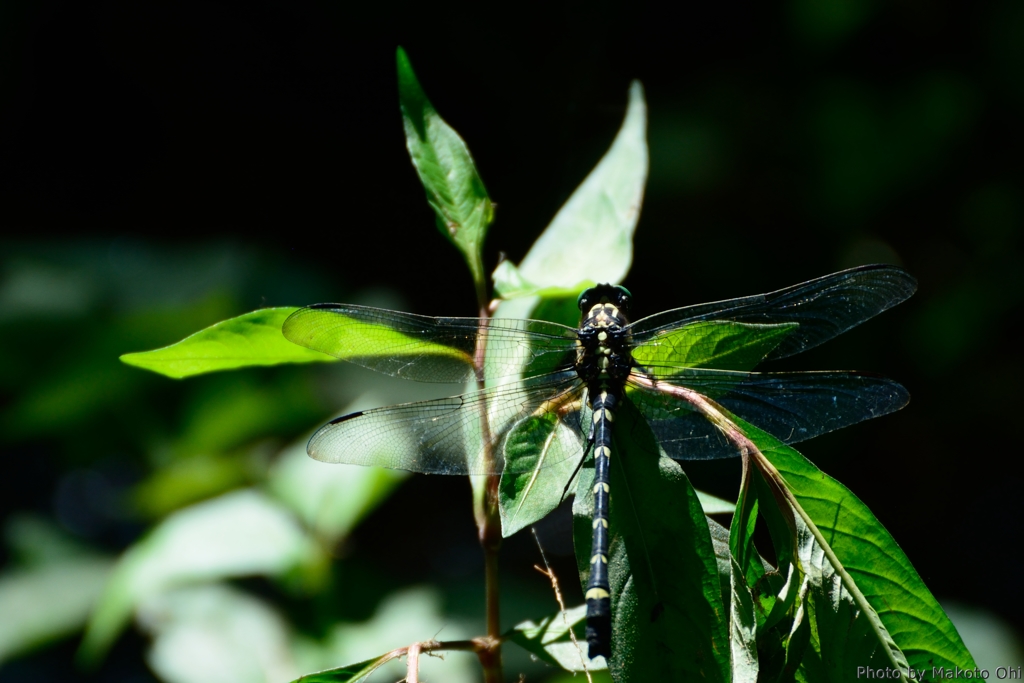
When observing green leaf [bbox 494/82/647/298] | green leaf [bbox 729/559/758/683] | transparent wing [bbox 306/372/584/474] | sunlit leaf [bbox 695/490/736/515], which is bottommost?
green leaf [bbox 729/559/758/683]

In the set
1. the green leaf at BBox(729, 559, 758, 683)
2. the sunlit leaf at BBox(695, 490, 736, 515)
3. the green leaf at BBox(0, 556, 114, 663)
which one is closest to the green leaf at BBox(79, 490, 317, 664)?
the green leaf at BBox(0, 556, 114, 663)

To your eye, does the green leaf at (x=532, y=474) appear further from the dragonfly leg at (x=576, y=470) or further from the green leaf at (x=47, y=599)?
the green leaf at (x=47, y=599)

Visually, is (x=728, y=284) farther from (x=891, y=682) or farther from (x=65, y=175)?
(x=65, y=175)

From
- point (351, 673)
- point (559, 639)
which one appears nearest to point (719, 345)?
point (559, 639)

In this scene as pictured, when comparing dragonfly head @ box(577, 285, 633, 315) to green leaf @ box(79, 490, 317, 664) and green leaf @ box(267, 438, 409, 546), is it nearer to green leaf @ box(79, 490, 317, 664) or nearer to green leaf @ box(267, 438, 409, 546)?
green leaf @ box(267, 438, 409, 546)

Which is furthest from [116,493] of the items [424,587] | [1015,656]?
[1015,656]

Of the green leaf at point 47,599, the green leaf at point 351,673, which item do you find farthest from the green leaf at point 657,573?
the green leaf at point 47,599

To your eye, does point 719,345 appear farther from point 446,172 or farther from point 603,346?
point 446,172
